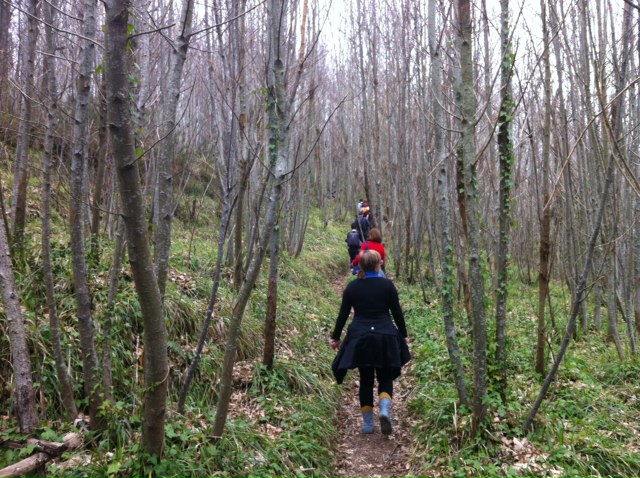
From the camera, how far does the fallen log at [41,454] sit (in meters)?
2.67

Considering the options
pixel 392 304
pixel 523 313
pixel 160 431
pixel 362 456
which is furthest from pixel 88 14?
pixel 523 313

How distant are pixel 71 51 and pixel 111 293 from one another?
12.7 ft

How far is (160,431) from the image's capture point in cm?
289

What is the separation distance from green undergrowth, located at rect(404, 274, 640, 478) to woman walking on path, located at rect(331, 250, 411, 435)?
1.75ft

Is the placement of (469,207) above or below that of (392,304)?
above

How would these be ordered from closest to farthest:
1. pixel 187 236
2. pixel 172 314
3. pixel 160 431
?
1. pixel 160 431
2. pixel 172 314
3. pixel 187 236

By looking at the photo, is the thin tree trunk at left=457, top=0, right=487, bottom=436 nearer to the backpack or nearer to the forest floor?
the forest floor

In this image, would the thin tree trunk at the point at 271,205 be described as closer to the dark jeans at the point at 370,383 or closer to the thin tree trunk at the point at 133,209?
the thin tree trunk at the point at 133,209

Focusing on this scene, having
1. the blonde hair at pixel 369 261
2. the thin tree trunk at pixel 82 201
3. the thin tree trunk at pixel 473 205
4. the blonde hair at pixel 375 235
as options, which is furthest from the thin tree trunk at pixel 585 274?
the blonde hair at pixel 375 235

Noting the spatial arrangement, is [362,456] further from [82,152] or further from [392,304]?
[82,152]

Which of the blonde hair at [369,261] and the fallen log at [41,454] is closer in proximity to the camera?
the fallen log at [41,454]

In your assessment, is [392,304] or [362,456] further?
[392,304]

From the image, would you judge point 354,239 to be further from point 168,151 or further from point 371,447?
point 168,151

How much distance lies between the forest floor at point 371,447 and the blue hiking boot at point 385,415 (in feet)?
0.46
